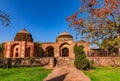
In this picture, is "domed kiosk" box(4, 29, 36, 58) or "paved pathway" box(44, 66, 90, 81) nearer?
"paved pathway" box(44, 66, 90, 81)

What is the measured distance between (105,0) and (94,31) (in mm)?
3241

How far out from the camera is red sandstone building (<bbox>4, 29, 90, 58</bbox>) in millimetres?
32562

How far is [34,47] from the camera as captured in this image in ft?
108

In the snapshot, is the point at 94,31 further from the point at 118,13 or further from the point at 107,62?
the point at 107,62

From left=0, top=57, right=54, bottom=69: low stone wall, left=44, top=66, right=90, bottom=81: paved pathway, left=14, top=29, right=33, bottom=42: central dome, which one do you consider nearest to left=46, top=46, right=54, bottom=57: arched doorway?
left=14, top=29, right=33, bottom=42: central dome

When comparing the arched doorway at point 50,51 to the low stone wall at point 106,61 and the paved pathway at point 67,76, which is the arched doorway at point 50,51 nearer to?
the low stone wall at point 106,61

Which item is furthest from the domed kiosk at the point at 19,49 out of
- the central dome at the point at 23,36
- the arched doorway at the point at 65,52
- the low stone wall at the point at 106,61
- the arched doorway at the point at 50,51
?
the low stone wall at the point at 106,61

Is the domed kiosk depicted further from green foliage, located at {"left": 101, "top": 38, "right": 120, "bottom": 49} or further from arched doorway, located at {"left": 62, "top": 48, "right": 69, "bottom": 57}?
green foliage, located at {"left": 101, "top": 38, "right": 120, "bottom": 49}

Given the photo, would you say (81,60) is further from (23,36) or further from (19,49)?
(23,36)

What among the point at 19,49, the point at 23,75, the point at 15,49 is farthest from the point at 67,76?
the point at 15,49

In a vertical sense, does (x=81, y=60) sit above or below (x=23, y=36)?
below

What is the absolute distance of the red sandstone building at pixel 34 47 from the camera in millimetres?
32562

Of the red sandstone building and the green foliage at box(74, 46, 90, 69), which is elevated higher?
the red sandstone building

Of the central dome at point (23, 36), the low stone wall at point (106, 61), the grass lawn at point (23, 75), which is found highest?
the central dome at point (23, 36)
